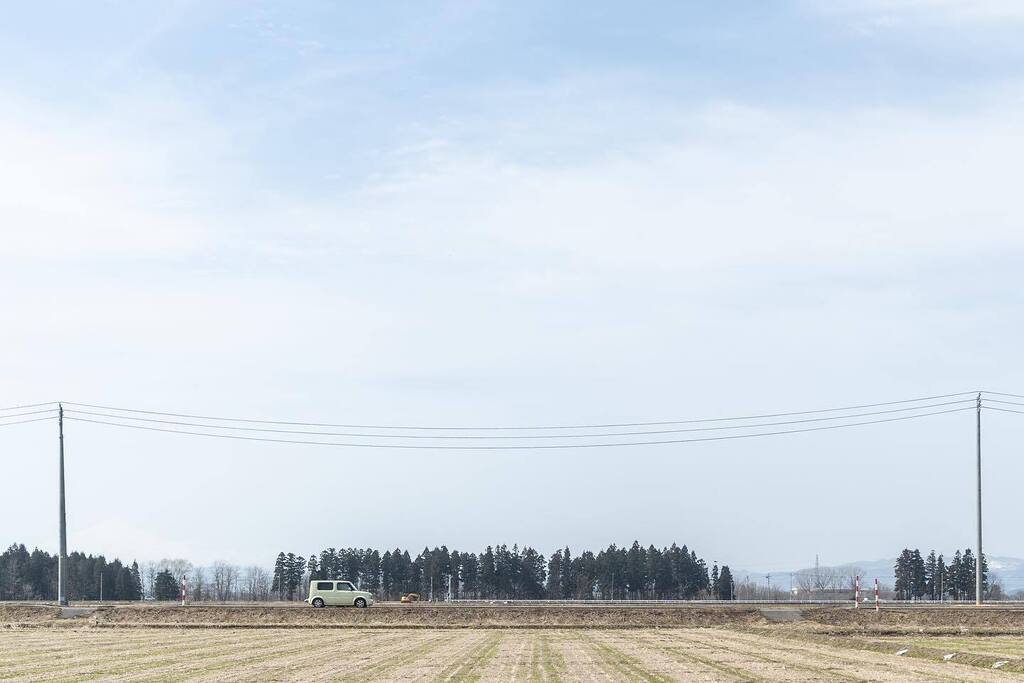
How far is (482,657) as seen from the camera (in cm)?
4119

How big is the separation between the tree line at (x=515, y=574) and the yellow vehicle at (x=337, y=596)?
313 ft

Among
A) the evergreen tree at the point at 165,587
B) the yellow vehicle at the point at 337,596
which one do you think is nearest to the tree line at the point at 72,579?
the evergreen tree at the point at 165,587

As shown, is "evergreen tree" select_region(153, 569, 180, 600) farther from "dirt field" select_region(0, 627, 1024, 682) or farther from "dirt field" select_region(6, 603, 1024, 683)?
"dirt field" select_region(0, 627, 1024, 682)

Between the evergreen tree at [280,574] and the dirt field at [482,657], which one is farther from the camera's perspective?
the evergreen tree at [280,574]

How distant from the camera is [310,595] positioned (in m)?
81.6

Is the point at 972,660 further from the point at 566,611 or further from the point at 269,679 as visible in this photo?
the point at 566,611

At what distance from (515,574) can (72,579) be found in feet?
222

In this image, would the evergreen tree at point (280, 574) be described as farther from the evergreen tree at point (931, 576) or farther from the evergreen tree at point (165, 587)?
the evergreen tree at point (931, 576)

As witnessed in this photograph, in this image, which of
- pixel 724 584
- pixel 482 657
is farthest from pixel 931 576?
pixel 482 657

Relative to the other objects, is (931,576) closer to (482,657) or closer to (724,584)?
(724,584)

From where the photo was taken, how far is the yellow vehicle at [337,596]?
263ft

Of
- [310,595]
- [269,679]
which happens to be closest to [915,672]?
[269,679]

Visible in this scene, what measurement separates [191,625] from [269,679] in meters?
34.5

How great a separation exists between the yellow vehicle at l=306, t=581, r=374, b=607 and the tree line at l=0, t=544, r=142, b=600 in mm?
105419
